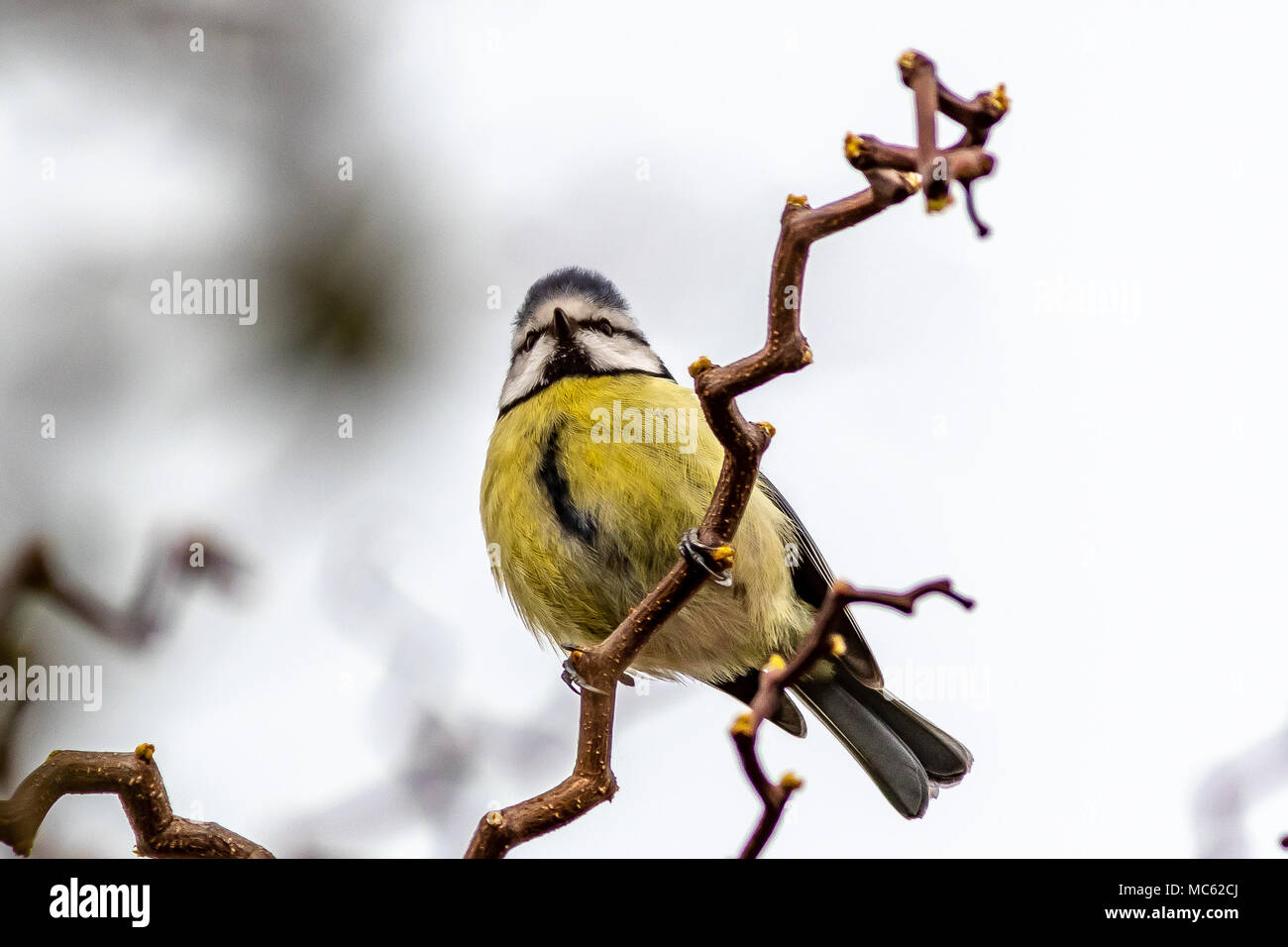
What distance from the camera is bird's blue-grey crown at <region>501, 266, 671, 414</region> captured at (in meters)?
4.50

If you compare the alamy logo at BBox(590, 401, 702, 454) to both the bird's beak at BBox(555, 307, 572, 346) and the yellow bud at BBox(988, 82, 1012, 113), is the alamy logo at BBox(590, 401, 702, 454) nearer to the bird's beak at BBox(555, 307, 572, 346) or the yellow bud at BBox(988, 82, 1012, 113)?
the bird's beak at BBox(555, 307, 572, 346)

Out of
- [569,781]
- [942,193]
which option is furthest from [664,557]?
[942,193]

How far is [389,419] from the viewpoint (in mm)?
3551

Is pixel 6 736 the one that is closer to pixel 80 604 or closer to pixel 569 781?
pixel 80 604

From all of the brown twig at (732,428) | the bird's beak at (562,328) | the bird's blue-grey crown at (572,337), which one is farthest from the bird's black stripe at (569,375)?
the brown twig at (732,428)

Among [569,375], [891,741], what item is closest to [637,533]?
[569,375]

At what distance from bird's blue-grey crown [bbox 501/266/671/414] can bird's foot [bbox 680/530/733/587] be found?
2.40 meters

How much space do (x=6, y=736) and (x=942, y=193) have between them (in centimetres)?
160

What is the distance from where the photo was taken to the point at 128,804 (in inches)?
74.9

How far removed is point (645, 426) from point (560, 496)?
35 cm

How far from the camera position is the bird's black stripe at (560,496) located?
12.9ft
